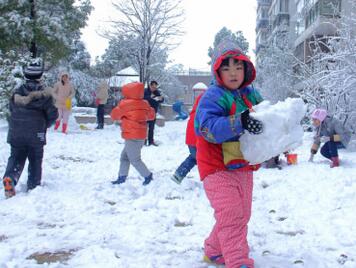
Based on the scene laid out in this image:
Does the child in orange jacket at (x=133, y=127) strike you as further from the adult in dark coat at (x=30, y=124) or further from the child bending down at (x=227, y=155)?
the child bending down at (x=227, y=155)

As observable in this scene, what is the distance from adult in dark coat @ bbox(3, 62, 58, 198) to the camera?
5.75 meters

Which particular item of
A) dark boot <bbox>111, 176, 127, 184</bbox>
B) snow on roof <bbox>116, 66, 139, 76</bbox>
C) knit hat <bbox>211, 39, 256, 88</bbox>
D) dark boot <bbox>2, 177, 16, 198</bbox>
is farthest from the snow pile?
snow on roof <bbox>116, 66, 139, 76</bbox>

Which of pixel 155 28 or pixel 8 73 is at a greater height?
pixel 155 28

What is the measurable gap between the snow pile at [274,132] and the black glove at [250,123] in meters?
0.04

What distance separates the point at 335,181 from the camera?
6.34 meters

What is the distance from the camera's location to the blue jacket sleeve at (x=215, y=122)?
9.24 ft

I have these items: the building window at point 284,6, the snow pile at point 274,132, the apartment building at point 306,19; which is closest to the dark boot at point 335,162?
the snow pile at point 274,132

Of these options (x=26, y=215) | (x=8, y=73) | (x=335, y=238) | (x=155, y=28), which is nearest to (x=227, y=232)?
(x=335, y=238)

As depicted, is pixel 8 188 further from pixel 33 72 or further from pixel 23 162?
pixel 33 72

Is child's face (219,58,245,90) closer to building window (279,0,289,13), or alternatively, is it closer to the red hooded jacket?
the red hooded jacket

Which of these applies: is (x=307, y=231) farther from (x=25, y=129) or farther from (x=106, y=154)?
(x=106, y=154)

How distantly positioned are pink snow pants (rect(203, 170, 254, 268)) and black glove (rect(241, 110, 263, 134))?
44cm

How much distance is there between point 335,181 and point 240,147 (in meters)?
3.78

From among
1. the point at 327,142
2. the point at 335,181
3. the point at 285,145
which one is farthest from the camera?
the point at 327,142
